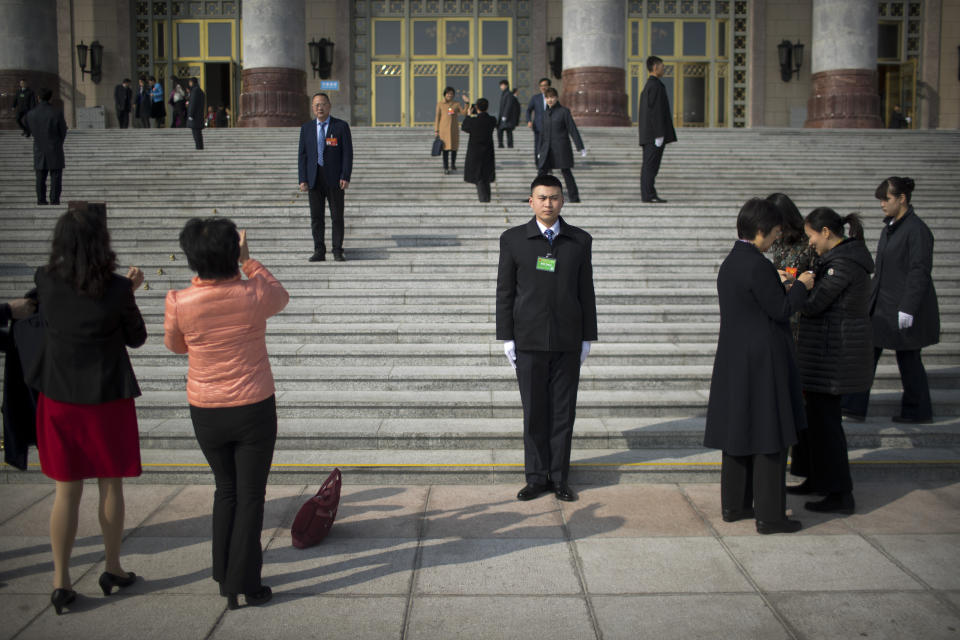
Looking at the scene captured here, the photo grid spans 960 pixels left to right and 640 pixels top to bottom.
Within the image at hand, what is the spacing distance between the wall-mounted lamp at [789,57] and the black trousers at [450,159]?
13.8 metres

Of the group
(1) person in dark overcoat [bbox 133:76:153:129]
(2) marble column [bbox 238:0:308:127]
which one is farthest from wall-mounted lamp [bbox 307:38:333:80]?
(2) marble column [bbox 238:0:308:127]

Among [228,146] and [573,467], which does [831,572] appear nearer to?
[573,467]

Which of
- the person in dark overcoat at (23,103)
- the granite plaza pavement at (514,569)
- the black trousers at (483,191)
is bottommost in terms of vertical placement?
the granite plaza pavement at (514,569)

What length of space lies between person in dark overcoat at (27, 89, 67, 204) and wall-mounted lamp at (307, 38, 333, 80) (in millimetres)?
12581

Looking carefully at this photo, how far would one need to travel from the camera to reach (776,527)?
4.36 m

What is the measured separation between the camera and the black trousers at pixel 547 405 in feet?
16.0

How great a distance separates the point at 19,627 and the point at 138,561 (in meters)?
0.70

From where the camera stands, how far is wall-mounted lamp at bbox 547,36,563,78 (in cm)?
2320

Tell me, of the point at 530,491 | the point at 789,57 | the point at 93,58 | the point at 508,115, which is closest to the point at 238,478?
the point at 530,491

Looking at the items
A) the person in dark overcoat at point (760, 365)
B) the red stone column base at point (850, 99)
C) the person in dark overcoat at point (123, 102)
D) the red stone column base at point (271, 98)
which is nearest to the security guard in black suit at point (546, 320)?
the person in dark overcoat at point (760, 365)

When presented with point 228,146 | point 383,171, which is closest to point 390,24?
point 228,146

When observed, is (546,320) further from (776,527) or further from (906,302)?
(906,302)

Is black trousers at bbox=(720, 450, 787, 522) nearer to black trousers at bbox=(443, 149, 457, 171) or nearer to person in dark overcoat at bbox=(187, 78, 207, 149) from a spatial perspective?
black trousers at bbox=(443, 149, 457, 171)

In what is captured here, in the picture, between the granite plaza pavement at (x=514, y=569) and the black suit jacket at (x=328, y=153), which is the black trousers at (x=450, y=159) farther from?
the granite plaza pavement at (x=514, y=569)
